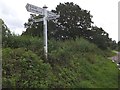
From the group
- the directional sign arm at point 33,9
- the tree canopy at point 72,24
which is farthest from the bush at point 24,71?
the tree canopy at point 72,24

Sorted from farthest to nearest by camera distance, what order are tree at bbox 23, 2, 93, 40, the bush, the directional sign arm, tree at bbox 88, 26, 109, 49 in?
tree at bbox 23, 2, 93, 40, tree at bbox 88, 26, 109, 49, the directional sign arm, the bush

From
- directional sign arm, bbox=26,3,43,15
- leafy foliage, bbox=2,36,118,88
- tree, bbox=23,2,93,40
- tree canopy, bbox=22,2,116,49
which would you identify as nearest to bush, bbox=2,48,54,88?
leafy foliage, bbox=2,36,118,88

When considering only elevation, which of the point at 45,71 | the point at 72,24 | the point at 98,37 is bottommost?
the point at 45,71

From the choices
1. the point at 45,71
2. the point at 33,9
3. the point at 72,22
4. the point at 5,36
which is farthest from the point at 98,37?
the point at 45,71

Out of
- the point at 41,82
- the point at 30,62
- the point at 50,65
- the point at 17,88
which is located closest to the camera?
the point at 17,88

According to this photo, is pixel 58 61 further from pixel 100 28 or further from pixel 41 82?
pixel 100 28

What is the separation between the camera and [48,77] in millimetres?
8617

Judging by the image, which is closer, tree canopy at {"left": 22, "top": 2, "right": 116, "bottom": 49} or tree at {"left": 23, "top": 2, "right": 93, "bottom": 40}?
tree canopy at {"left": 22, "top": 2, "right": 116, "bottom": 49}

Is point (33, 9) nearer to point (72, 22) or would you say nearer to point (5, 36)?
point (5, 36)

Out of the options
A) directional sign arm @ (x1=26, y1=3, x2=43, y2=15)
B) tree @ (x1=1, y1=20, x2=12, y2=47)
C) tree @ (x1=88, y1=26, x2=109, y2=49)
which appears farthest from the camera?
tree @ (x1=88, y1=26, x2=109, y2=49)

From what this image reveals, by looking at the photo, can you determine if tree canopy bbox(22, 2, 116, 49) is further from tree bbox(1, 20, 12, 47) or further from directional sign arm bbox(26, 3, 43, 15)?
directional sign arm bbox(26, 3, 43, 15)

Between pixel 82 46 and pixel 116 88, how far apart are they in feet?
20.3

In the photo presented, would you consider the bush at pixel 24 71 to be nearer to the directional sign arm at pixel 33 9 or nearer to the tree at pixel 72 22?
the directional sign arm at pixel 33 9

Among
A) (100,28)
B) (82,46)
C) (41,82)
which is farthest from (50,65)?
(100,28)
